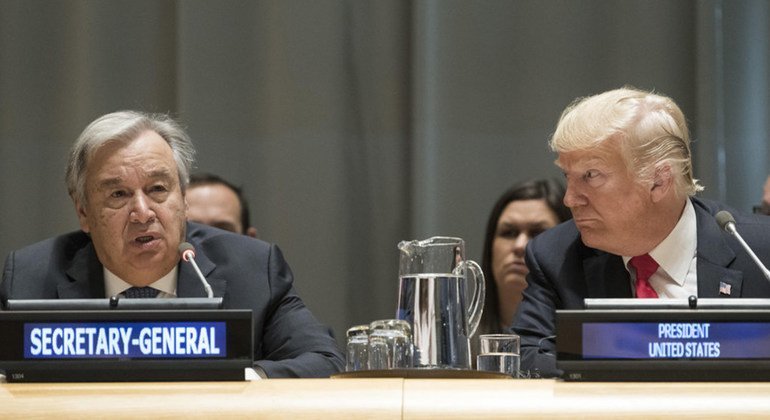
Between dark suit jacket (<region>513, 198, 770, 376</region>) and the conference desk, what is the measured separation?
3.22 feet

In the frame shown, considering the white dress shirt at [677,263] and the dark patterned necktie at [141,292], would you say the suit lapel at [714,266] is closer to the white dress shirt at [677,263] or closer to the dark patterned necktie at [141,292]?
the white dress shirt at [677,263]

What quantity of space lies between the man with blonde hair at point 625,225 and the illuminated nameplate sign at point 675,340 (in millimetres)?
1024

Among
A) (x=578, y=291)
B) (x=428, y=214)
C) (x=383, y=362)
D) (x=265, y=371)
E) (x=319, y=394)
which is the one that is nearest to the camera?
(x=319, y=394)

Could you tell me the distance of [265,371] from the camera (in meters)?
2.33

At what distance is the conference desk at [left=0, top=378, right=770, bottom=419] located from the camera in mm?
1539

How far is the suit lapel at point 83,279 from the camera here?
9.46 ft

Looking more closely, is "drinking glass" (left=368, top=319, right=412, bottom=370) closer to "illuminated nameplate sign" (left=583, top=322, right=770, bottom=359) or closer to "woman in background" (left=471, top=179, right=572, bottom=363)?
"illuminated nameplate sign" (left=583, top=322, right=770, bottom=359)

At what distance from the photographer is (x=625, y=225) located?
9.20 feet

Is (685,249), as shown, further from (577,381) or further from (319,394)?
(319,394)

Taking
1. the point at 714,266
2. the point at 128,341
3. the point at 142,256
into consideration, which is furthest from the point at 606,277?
the point at 128,341

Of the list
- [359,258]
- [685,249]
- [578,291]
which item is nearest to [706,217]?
[685,249]

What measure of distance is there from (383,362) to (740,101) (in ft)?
8.96

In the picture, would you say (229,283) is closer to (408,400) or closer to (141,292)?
(141,292)

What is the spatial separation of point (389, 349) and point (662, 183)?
3.77 feet
